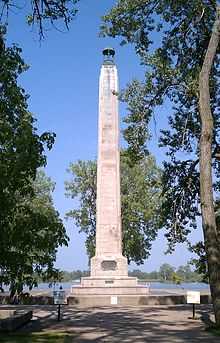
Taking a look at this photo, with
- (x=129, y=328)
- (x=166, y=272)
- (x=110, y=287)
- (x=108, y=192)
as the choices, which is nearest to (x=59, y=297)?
(x=129, y=328)

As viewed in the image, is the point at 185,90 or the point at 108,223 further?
the point at 108,223

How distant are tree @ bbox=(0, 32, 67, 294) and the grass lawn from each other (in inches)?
48.8

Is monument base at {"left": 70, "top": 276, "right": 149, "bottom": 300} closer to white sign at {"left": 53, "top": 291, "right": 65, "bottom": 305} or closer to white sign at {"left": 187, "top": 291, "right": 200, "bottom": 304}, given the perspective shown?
white sign at {"left": 53, "top": 291, "right": 65, "bottom": 305}

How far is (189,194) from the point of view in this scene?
21.3 meters

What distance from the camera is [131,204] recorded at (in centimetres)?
4709

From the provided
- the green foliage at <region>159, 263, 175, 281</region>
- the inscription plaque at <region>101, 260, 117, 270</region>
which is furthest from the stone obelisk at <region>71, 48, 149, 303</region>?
the green foliage at <region>159, 263, 175, 281</region>

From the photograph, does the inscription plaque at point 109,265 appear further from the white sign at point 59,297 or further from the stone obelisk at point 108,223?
the white sign at point 59,297

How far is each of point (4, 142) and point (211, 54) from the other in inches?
314

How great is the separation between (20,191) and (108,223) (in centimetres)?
1741

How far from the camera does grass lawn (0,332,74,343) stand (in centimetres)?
1225

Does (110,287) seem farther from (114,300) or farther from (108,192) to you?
(108,192)

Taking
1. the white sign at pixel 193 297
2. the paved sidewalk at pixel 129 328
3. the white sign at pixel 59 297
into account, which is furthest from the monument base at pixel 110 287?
the white sign at pixel 193 297

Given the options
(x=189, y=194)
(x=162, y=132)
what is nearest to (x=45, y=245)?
(x=189, y=194)

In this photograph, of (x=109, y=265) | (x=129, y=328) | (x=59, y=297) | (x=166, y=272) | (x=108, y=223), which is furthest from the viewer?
(x=166, y=272)
